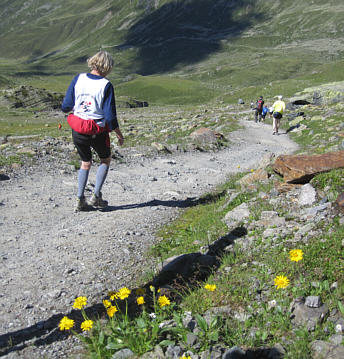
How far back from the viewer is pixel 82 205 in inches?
340

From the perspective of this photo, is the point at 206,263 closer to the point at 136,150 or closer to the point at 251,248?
the point at 251,248

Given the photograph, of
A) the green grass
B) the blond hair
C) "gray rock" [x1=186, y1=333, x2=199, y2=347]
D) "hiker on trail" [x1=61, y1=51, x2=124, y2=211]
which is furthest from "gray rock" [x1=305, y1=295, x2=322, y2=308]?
the green grass

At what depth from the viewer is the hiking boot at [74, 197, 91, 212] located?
8.61 m

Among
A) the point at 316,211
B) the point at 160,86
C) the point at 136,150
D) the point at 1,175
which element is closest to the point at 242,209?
the point at 316,211

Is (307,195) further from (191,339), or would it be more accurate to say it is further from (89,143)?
(89,143)

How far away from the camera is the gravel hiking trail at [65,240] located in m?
4.43

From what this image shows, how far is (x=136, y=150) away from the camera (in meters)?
17.7

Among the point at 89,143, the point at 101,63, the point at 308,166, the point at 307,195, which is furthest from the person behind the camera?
the point at 89,143

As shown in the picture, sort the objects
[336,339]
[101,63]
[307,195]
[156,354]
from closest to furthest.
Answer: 1. [336,339]
2. [156,354]
3. [307,195]
4. [101,63]

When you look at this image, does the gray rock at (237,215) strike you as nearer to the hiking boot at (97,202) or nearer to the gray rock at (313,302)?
the gray rock at (313,302)

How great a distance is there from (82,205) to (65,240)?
5.90 feet

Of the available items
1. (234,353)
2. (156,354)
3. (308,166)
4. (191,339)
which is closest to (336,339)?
(234,353)

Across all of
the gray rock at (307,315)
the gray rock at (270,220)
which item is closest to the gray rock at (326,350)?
the gray rock at (307,315)

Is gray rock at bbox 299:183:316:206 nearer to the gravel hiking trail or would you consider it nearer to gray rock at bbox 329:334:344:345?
the gravel hiking trail
